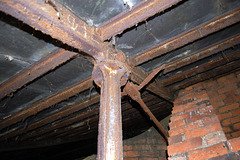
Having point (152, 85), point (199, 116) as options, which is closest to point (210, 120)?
point (199, 116)

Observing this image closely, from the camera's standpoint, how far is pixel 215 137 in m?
2.32

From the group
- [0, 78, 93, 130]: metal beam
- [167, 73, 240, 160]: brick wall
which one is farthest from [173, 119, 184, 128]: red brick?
[0, 78, 93, 130]: metal beam

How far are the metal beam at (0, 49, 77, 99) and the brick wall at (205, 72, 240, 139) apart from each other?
2.66m

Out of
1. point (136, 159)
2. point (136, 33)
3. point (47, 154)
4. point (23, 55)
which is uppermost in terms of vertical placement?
point (136, 33)

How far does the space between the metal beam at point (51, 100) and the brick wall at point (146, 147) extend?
286cm

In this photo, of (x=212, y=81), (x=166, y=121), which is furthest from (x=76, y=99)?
(x=166, y=121)

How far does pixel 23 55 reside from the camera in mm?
1988

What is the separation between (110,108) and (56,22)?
2.68ft

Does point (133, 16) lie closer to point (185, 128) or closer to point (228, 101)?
point (185, 128)

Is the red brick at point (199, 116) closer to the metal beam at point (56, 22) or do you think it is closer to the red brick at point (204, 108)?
the red brick at point (204, 108)

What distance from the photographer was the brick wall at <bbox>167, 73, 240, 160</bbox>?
2220mm

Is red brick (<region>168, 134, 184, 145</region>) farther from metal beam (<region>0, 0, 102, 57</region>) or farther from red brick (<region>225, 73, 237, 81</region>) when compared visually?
metal beam (<region>0, 0, 102, 57</region>)

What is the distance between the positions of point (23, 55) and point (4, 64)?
1.08 feet

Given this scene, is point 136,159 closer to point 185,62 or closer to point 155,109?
point 155,109
